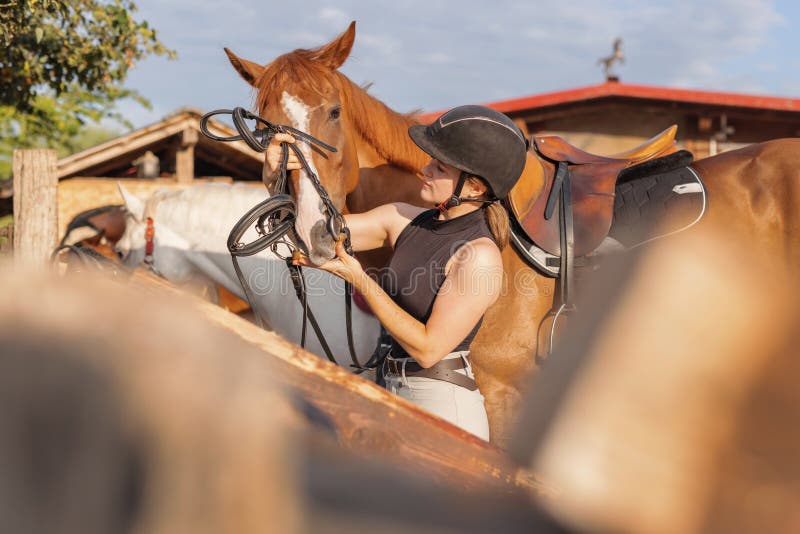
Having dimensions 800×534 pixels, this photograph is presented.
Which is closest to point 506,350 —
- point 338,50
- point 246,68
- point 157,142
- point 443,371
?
point 443,371

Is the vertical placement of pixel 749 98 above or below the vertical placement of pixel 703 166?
above

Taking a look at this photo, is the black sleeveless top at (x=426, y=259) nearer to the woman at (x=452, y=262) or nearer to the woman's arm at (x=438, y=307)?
the woman at (x=452, y=262)

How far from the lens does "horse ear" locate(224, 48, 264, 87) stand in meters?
3.20

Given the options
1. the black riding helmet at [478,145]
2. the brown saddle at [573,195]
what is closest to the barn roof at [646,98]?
the brown saddle at [573,195]

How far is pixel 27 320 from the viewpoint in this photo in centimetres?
42

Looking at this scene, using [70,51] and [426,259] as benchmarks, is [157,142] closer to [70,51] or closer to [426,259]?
[70,51]

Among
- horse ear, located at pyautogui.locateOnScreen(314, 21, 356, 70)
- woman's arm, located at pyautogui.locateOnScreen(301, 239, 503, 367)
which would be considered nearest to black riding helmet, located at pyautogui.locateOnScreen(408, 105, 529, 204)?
woman's arm, located at pyautogui.locateOnScreen(301, 239, 503, 367)

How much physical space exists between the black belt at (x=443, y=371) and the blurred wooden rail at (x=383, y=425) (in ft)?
5.84

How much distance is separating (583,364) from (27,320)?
388mm

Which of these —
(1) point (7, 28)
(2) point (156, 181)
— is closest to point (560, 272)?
(1) point (7, 28)

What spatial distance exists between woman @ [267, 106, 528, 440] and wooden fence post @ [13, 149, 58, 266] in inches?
192

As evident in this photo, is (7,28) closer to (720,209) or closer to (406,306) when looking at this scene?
(406,306)

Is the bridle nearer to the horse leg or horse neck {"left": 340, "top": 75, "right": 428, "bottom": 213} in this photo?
horse neck {"left": 340, "top": 75, "right": 428, "bottom": 213}

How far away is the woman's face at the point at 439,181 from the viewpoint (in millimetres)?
2355
